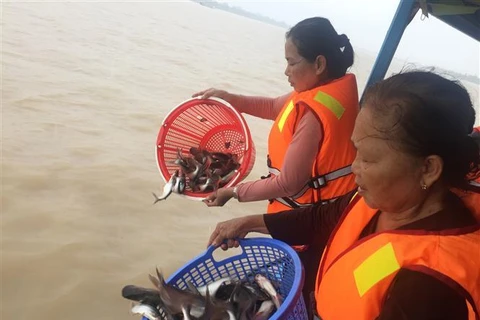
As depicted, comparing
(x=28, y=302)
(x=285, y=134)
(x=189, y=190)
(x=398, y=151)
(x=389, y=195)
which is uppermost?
(x=398, y=151)

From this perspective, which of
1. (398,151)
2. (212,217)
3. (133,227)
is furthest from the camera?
(212,217)

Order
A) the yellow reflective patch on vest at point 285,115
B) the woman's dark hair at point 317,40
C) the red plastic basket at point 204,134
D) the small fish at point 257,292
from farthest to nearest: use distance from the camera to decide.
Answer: the red plastic basket at point 204,134, the yellow reflective patch on vest at point 285,115, the woman's dark hair at point 317,40, the small fish at point 257,292

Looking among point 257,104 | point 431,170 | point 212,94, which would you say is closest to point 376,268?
point 431,170

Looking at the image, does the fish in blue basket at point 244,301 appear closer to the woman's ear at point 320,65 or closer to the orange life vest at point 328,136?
the orange life vest at point 328,136

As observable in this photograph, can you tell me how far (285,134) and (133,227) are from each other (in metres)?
→ 2.29

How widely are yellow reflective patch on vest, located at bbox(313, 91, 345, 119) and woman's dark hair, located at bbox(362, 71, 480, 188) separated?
119cm

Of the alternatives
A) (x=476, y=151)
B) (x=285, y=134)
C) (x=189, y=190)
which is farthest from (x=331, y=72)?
(x=476, y=151)

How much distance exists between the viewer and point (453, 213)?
65.3 inches

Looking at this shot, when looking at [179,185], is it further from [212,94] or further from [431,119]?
[431,119]

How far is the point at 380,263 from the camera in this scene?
1.66m

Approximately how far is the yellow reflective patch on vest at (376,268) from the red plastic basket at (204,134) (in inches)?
69.3

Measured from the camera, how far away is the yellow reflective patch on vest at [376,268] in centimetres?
162

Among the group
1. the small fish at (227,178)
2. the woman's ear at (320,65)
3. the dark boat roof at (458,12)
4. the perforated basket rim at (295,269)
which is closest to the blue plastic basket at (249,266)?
the perforated basket rim at (295,269)

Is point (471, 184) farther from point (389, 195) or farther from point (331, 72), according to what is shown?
point (331, 72)
